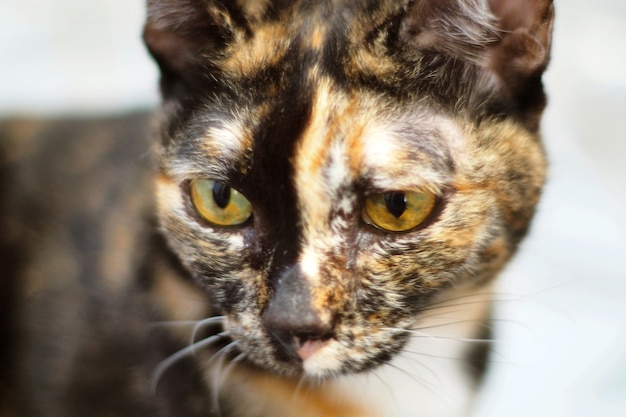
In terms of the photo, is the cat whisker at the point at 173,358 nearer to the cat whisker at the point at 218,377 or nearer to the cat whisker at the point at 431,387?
the cat whisker at the point at 218,377

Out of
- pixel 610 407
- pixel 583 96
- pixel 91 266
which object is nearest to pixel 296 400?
pixel 91 266

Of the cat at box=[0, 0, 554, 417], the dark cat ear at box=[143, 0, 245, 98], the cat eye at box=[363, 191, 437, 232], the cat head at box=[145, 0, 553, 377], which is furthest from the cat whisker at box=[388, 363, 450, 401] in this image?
the dark cat ear at box=[143, 0, 245, 98]

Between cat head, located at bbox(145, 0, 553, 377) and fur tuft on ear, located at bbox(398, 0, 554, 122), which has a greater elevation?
fur tuft on ear, located at bbox(398, 0, 554, 122)

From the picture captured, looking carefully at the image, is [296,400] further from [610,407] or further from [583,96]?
[583,96]

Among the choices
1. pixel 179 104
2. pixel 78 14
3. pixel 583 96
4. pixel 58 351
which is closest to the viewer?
pixel 179 104

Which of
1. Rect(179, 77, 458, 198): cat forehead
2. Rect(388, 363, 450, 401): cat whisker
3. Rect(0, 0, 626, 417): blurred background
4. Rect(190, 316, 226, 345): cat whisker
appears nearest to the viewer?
Rect(179, 77, 458, 198): cat forehead

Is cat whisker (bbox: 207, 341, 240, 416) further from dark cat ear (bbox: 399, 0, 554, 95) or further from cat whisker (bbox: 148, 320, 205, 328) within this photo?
dark cat ear (bbox: 399, 0, 554, 95)

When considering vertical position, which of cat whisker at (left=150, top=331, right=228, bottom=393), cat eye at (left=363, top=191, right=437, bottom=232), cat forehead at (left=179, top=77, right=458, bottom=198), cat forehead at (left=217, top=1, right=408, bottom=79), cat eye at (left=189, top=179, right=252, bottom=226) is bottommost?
cat whisker at (left=150, top=331, right=228, bottom=393)

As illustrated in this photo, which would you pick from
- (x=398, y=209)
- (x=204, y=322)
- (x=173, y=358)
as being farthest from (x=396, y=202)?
(x=173, y=358)
